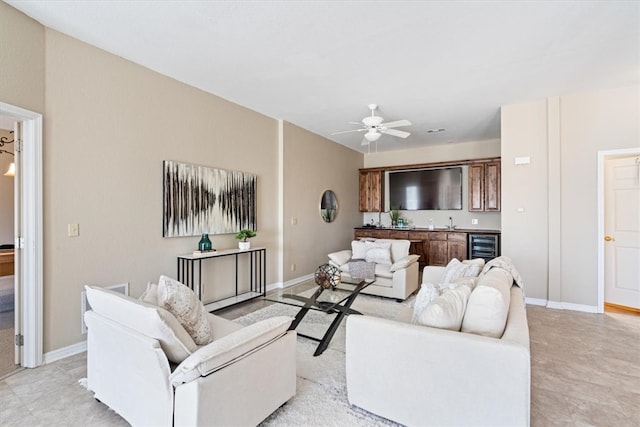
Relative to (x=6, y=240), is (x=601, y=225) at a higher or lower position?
higher

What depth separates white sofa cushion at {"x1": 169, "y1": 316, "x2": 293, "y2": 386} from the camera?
4.88 ft

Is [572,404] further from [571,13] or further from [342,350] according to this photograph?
[571,13]

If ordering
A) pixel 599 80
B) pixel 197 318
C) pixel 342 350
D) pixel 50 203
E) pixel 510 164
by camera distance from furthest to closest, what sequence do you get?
pixel 510 164 < pixel 599 80 < pixel 342 350 < pixel 50 203 < pixel 197 318

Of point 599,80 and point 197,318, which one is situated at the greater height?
point 599,80

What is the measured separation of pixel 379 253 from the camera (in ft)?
16.2

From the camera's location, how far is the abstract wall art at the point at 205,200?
→ 3654 mm

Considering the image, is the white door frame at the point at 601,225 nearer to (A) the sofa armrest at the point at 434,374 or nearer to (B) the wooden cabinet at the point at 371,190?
(A) the sofa armrest at the point at 434,374

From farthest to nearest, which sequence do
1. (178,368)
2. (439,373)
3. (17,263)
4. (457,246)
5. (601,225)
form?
(457,246) → (601,225) → (17,263) → (439,373) → (178,368)

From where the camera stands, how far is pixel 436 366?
5.49 feet

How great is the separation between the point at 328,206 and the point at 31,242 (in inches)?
191

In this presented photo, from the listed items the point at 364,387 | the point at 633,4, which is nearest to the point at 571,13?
the point at 633,4

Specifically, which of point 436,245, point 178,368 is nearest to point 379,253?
point 436,245

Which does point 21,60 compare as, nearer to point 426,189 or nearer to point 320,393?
point 320,393

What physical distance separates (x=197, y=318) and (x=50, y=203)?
6.22 ft
